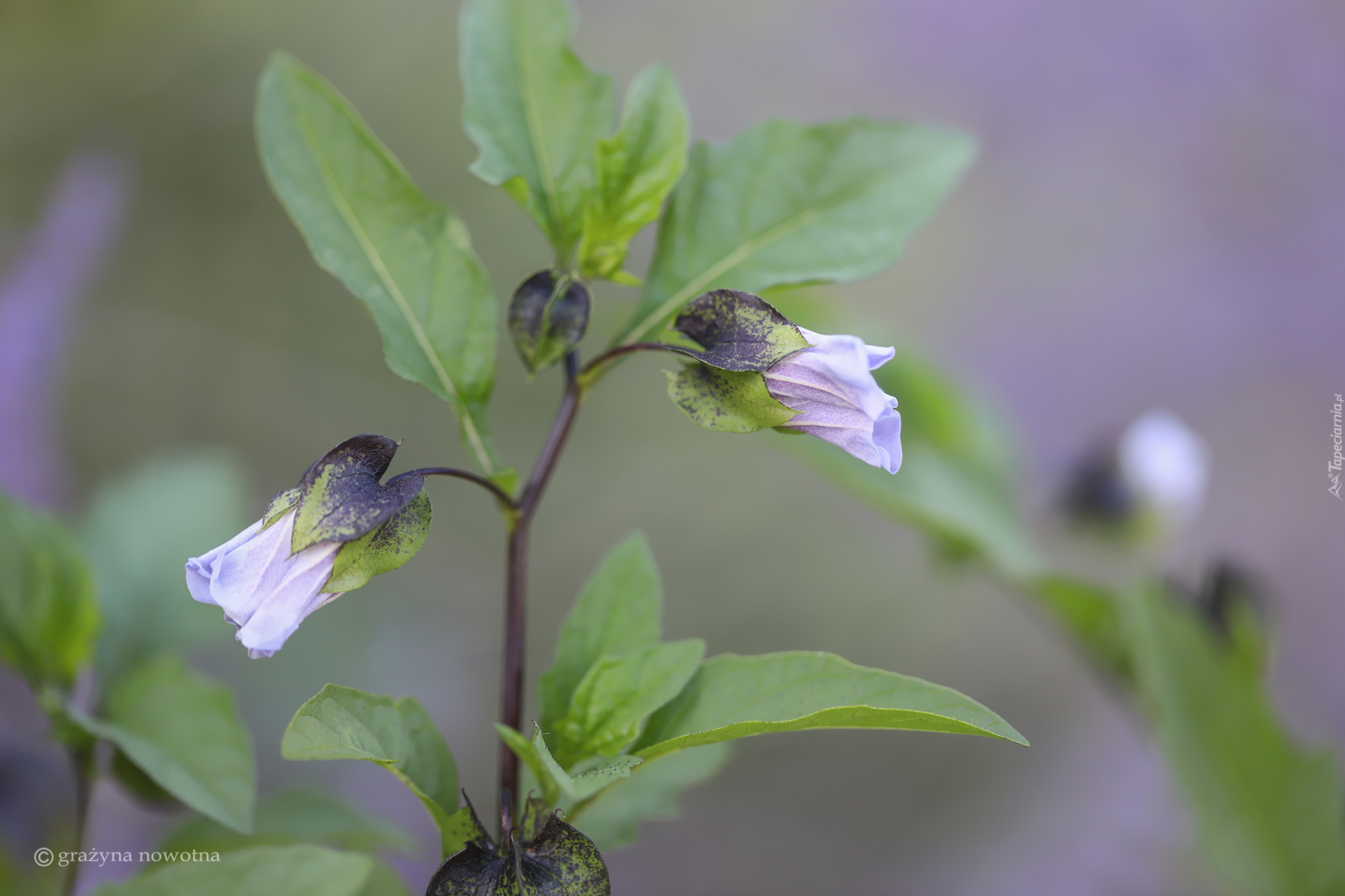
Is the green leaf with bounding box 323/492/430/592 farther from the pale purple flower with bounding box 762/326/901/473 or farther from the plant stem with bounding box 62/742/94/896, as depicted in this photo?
the plant stem with bounding box 62/742/94/896

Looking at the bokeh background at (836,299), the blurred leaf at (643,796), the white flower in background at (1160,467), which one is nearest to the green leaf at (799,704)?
the blurred leaf at (643,796)

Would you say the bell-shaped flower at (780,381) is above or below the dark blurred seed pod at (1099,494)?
above

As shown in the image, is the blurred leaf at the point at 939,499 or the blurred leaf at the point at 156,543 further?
the blurred leaf at the point at 939,499

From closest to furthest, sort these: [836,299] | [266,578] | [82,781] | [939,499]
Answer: [266,578]
[82,781]
[939,499]
[836,299]

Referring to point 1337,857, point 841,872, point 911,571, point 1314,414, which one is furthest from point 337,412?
point 1314,414

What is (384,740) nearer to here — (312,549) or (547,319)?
(312,549)

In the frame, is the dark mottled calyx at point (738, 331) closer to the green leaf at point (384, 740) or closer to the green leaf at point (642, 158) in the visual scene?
the green leaf at point (642, 158)

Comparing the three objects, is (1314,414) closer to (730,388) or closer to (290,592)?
(730,388)

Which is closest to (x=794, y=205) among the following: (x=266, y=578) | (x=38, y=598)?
(x=266, y=578)
